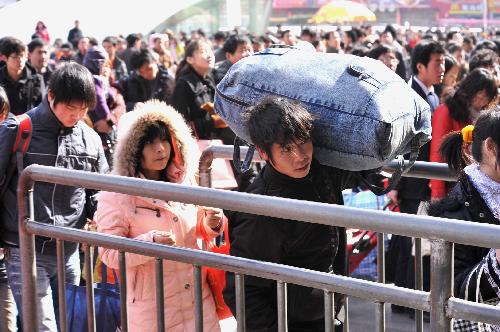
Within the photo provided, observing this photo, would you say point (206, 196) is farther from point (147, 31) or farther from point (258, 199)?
point (147, 31)

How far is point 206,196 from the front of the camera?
2768 millimetres

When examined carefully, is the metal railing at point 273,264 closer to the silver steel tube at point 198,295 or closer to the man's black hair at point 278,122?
the silver steel tube at point 198,295

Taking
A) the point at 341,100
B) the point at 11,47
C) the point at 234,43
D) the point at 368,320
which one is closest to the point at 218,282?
the point at 341,100

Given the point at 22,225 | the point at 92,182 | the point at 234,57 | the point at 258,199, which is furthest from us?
the point at 234,57

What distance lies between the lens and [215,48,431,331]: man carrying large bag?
9.24 ft

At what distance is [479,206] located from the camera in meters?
2.96

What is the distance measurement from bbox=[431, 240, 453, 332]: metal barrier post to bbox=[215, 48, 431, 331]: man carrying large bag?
1.97ft

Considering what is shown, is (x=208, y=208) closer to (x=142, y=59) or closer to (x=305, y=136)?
(x=305, y=136)

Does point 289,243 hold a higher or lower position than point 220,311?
higher

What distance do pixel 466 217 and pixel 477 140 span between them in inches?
12.2

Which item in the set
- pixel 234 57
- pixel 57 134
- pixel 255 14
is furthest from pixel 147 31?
pixel 57 134

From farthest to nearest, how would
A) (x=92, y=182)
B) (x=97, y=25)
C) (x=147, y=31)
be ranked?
(x=147, y=31) < (x=97, y=25) < (x=92, y=182)

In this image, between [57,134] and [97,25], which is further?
[97,25]

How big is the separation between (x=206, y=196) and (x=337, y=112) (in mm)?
466
